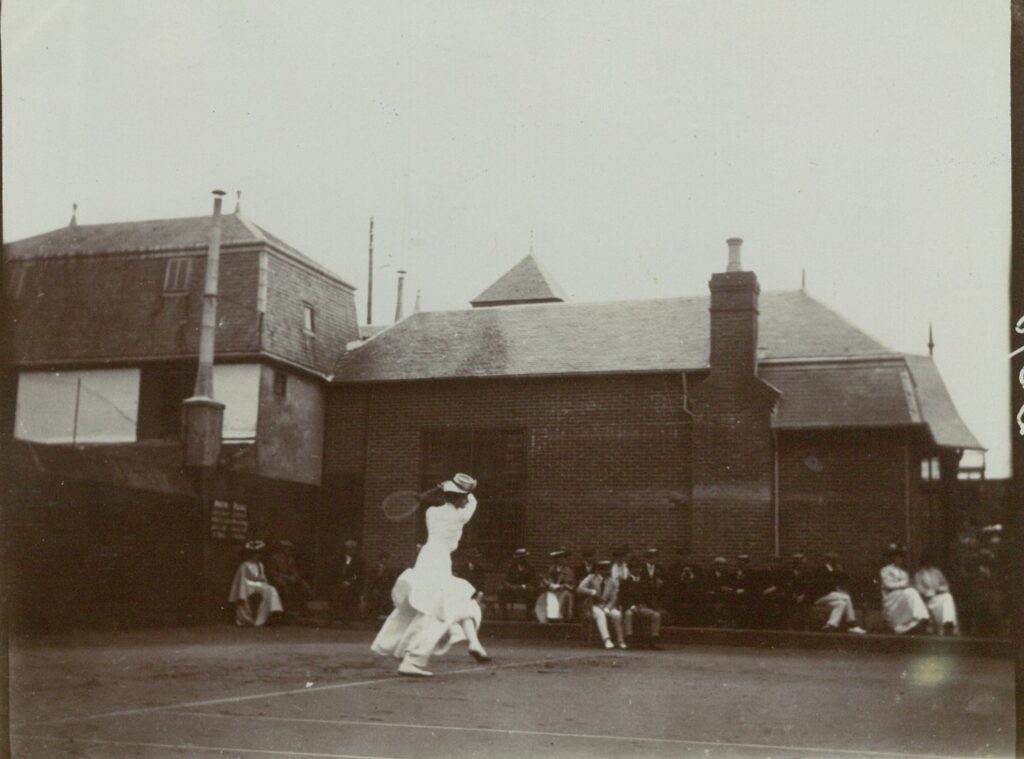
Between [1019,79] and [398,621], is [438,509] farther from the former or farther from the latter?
[1019,79]

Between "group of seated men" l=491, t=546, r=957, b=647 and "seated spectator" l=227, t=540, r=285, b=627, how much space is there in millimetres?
3234

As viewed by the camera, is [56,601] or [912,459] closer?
[56,601]

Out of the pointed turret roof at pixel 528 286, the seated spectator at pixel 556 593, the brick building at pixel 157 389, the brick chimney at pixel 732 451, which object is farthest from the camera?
the pointed turret roof at pixel 528 286

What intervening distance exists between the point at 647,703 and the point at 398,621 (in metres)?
2.64

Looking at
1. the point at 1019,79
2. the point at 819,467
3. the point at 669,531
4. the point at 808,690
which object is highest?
the point at 1019,79

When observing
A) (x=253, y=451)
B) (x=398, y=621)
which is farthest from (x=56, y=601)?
(x=398, y=621)

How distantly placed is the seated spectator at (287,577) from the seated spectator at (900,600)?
26.5ft

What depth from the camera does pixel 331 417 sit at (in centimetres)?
1448

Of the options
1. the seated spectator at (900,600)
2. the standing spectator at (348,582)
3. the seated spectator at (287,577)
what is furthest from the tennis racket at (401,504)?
the seated spectator at (900,600)

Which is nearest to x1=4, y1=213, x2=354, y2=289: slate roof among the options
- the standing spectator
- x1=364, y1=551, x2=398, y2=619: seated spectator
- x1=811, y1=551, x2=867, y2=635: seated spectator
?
the standing spectator

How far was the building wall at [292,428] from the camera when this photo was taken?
1423cm

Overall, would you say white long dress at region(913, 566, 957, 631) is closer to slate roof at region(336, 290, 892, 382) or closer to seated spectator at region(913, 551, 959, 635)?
seated spectator at region(913, 551, 959, 635)

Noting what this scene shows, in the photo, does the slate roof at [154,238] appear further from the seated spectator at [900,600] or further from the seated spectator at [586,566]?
the seated spectator at [900,600]

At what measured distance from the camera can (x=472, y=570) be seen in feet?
47.1
